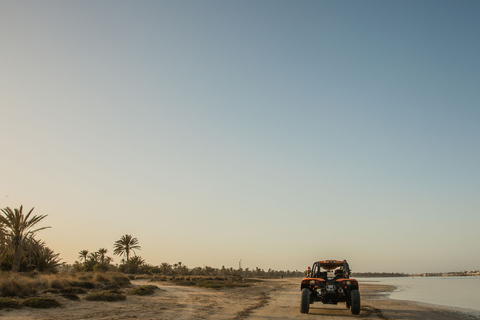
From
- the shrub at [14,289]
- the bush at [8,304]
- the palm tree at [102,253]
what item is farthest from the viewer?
the palm tree at [102,253]

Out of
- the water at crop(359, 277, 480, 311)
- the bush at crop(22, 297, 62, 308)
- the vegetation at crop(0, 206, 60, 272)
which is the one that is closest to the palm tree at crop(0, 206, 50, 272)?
the vegetation at crop(0, 206, 60, 272)

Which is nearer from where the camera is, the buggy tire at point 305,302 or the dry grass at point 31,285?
the buggy tire at point 305,302

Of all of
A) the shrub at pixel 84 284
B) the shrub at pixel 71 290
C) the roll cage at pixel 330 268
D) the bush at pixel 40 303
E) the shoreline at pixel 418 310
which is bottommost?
the shoreline at pixel 418 310

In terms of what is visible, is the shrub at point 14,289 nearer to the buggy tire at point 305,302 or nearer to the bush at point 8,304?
the bush at point 8,304

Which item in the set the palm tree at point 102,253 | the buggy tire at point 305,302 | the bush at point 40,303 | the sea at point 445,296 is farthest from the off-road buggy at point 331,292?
the palm tree at point 102,253

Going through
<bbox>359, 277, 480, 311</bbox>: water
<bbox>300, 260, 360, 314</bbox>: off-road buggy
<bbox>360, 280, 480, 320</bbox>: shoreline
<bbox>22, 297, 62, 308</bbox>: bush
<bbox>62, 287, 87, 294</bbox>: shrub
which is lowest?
<bbox>359, 277, 480, 311</bbox>: water

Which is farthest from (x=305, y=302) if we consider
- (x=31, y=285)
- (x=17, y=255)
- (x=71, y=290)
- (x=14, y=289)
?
(x=17, y=255)

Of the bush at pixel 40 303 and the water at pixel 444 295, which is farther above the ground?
the bush at pixel 40 303

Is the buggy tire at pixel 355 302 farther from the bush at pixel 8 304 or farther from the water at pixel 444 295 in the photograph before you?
the bush at pixel 8 304

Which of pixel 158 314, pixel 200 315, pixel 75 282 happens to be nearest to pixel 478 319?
pixel 200 315

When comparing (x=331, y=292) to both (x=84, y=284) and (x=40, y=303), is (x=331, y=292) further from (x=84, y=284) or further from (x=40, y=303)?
(x=84, y=284)

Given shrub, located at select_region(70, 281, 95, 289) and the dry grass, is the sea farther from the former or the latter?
shrub, located at select_region(70, 281, 95, 289)

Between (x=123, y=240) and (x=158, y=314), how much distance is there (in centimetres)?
6602

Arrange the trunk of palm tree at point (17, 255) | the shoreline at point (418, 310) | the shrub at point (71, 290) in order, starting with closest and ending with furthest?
the shoreline at point (418, 310), the shrub at point (71, 290), the trunk of palm tree at point (17, 255)
